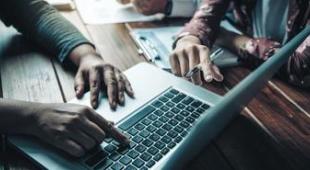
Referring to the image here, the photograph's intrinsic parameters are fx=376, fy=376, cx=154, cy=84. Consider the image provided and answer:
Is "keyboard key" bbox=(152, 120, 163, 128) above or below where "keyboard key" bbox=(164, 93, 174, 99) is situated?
above

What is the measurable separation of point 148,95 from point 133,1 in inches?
21.3

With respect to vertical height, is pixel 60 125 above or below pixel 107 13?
above

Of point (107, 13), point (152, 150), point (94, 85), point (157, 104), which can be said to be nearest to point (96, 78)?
point (94, 85)

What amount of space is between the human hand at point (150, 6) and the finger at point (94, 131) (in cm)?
66

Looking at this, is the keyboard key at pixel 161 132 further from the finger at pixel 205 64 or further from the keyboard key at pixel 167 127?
the finger at pixel 205 64

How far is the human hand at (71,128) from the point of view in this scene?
2.05 ft

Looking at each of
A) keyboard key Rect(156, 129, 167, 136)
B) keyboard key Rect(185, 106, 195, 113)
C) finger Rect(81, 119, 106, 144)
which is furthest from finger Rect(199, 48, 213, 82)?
finger Rect(81, 119, 106, 144)

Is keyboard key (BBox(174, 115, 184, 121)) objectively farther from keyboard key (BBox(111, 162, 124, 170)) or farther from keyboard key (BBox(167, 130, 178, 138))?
keyboard key (BBox(111, 162, 124, 170))

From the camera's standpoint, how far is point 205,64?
2.94ft

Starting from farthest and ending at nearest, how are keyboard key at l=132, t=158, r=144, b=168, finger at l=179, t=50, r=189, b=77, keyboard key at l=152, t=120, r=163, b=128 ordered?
finger at l=179, t=50, r=189, b=77, keyboard key at l=152, t=120, r=163, b=128, keyboard key at l=132, t=158, r=144, b=168

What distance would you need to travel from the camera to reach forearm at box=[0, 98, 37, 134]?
0.66 metres

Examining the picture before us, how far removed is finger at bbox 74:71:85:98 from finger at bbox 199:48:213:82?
0.28 meters

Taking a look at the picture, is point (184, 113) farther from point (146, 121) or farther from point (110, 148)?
point (110, 148)

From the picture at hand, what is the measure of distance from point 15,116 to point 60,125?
0.09 meters
